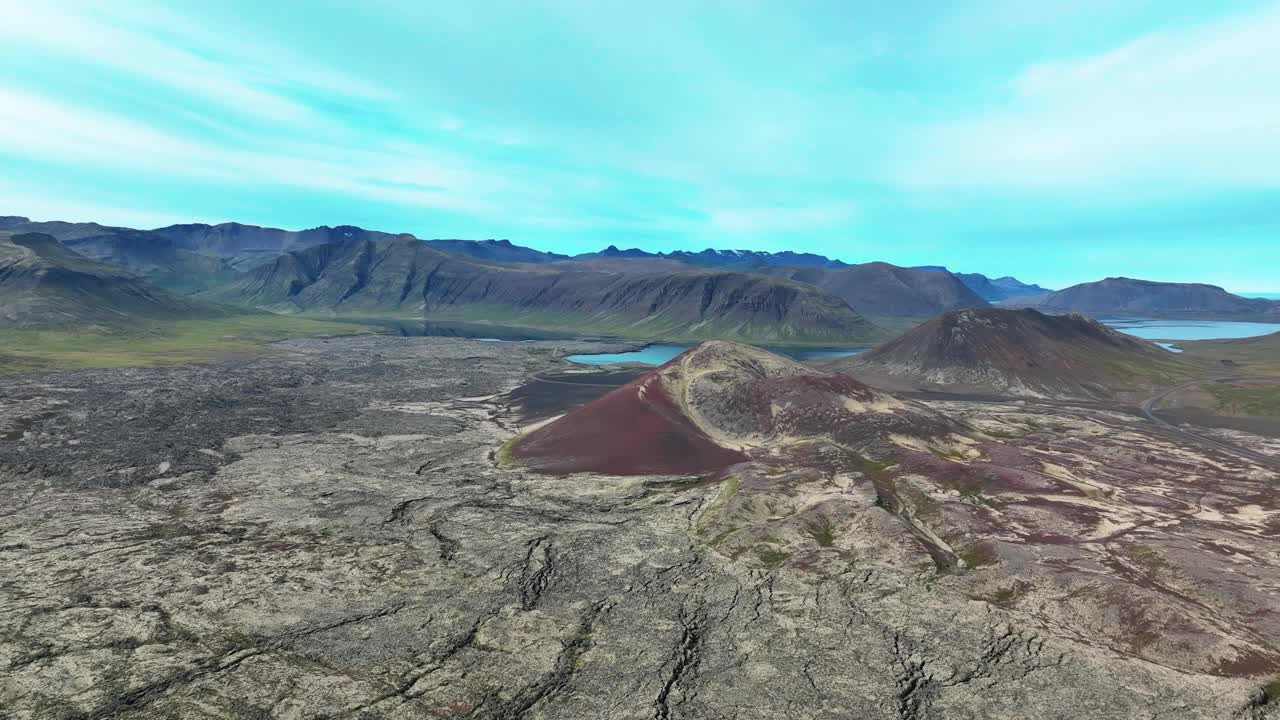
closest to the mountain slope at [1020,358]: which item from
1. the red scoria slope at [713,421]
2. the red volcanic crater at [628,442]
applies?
the red scoria slope at [713,421]

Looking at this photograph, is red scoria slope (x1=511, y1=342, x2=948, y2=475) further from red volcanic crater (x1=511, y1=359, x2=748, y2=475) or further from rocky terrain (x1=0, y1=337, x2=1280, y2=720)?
rocky terrain (x1=0, y1=337, x2=1280, y2=720)

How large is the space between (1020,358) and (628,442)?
106424mm

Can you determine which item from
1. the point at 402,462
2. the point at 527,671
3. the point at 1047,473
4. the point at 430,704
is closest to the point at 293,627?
the point at 430,704

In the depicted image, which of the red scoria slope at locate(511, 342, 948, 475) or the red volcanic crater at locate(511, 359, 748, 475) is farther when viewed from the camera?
Answer: the red scoria slope at locate(511, 342, 948, 475)

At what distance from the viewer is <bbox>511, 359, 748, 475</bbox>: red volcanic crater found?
57934 mm

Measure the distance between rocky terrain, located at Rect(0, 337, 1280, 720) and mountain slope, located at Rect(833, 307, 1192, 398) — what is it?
6472 centimetres

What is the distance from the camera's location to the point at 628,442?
62125mm

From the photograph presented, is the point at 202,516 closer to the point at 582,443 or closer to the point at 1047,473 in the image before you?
the point at 582,443

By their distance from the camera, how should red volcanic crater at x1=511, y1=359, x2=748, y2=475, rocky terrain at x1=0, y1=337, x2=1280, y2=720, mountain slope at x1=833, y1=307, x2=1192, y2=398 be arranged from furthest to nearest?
mountain slope at x1=833, y1=307, x2=1192, y2=398 → red volcanic crater at x1=511, y1=359, x2=748, y2=475 → rocky terrain at x1=0, y1=337, x2=1280, y2=720

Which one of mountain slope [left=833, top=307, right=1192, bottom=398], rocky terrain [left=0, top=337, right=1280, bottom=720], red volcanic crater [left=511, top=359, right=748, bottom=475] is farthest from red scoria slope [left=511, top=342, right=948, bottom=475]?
mountain slope [left=833, top=307, right=1192, bottom=398]

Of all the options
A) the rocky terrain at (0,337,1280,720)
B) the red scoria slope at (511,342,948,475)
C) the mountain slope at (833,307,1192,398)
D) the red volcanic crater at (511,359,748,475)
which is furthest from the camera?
the mountain slope at (833,307,1192,398)

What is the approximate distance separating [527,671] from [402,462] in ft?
126

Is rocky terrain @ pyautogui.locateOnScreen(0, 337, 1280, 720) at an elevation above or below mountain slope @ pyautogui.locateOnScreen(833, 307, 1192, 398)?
below

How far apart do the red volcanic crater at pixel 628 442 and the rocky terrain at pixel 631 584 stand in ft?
10.1
